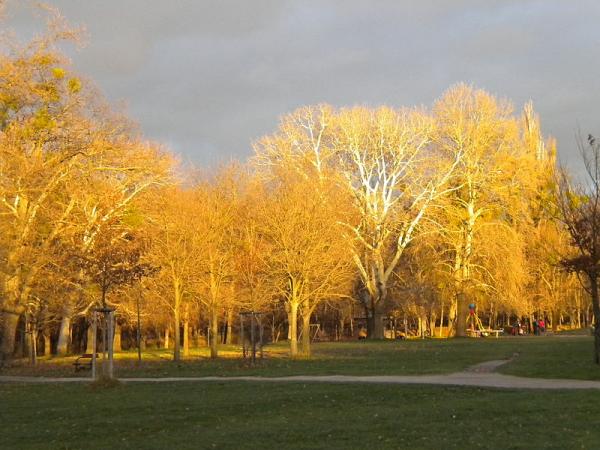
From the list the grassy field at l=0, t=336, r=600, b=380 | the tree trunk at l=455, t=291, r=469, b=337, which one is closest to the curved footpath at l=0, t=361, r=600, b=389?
the grassy field at l=0, t=336, r=600, b=380

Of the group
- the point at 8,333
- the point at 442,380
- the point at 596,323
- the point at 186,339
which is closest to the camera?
the point at 442,380

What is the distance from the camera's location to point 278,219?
36.5 m

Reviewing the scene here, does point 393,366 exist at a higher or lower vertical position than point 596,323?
lower

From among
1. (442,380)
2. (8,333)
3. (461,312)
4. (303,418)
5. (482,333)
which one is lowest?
(303,418)

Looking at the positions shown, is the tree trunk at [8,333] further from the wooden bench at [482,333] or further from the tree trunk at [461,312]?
the wooden bench at [482,333]

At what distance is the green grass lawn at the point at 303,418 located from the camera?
12.2 meters

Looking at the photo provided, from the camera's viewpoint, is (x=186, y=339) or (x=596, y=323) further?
(x=186, y=339)

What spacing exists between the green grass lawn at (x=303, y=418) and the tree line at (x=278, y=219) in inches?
257

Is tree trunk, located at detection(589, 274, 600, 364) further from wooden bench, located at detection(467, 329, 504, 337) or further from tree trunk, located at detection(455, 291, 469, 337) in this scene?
wooden bench, located at detection(467, 329, 504, 337)

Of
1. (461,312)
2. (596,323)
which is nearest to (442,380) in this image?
(596,323)

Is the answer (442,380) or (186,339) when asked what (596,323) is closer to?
(442,380)

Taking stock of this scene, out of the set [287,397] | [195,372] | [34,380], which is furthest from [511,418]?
[34,380]

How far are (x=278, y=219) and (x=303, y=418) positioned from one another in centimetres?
2211

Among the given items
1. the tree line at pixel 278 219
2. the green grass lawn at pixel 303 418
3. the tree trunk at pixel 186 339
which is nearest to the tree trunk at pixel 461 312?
the tree line at pixel 278 219
